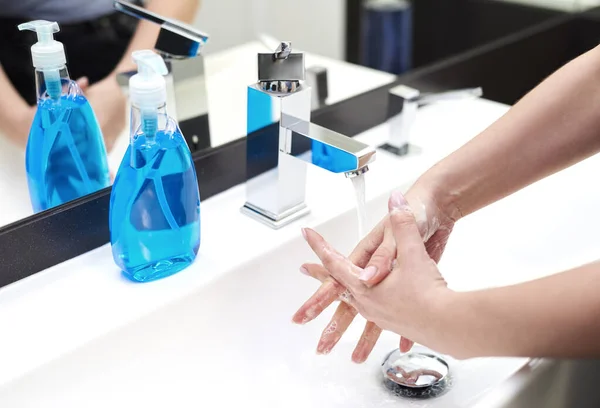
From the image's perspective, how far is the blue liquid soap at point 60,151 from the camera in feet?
Answer: 2.37

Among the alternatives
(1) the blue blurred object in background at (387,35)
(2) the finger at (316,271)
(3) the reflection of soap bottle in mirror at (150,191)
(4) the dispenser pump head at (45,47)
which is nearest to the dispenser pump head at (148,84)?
(3) the reflection of soap bottle in mirror at (150,191)

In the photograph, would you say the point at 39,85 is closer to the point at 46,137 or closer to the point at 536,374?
the point at 46,137

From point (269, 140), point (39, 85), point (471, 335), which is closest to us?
point (471, 335)

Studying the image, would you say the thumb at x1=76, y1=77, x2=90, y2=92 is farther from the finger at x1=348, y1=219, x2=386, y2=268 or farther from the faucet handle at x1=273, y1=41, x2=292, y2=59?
the finger at x1=348, y1=219, x2=386, y2=268

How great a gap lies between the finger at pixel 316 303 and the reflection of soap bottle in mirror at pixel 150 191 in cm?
14

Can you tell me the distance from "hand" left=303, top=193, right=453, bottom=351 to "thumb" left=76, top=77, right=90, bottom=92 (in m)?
0.33

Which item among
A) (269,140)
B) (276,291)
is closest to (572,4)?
(269,140)

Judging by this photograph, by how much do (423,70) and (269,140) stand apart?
385 millimetres

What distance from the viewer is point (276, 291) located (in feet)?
2.58

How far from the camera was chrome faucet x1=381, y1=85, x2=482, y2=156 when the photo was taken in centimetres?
94

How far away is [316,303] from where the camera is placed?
27.0 inches

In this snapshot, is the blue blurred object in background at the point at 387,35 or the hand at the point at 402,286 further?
the blue blurred object in background at the point at 387,35

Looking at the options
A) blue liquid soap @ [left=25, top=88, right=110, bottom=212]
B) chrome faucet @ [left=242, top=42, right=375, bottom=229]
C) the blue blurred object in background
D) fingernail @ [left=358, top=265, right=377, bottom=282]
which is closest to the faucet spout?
chrome faucet @ [left=242, top=42, right=375, bottom=229]

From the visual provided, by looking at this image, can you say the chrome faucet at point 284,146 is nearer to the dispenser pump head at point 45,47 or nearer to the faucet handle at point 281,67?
the faucet handle at point 281,67
